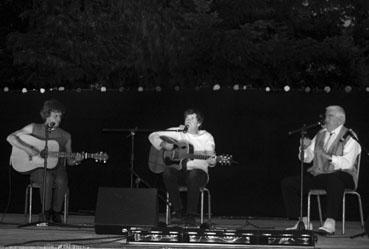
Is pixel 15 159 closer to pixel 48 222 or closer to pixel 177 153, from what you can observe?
pixel 48 222

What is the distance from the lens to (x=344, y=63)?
14.7 meters

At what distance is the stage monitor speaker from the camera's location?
580 cm

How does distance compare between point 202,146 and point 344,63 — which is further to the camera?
point 344,63

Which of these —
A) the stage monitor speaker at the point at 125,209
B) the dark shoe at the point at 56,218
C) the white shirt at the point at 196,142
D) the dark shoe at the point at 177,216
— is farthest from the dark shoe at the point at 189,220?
the dark shoe at the point at 56,218

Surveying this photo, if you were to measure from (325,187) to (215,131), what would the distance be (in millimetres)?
1751

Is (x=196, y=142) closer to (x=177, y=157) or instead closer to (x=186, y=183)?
(x=177, y=157)

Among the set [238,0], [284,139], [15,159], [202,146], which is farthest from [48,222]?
[238,0]

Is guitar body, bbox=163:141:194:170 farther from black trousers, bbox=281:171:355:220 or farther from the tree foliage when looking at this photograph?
the tree foliage

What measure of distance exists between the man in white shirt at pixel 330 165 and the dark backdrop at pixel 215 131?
1.05 m

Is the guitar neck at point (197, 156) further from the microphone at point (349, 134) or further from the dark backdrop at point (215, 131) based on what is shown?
the microphone at point (349, 134)

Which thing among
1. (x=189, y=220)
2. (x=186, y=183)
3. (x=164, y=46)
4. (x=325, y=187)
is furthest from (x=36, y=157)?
(x=164, y=46)

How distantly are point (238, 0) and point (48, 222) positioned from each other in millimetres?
8253

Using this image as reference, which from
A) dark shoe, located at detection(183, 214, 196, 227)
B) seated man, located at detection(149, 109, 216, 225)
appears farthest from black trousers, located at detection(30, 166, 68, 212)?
dark shoe, located at detection(183, 214, 196, 227)

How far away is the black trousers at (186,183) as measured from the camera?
277 inches
